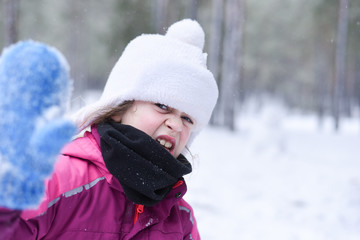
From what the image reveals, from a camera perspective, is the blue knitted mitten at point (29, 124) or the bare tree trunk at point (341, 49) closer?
the blue knitted mitten at point (29, 124)

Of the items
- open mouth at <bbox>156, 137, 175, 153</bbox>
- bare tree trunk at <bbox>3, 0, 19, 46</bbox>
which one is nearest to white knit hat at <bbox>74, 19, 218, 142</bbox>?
open mouth at <bbox>156, 137, 175, 153</bbox>

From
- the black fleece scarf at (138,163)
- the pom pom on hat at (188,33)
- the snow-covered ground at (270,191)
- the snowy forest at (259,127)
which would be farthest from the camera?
the snowy forest at (259,127)

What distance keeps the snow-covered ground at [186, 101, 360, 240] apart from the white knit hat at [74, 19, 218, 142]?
0.50m

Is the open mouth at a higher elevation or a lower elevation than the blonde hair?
lower

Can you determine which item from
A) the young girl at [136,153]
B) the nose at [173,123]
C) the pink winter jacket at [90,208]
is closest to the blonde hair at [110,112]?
the young girl at [136,153]

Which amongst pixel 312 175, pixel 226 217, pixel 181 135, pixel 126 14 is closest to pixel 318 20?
pixel 126 14

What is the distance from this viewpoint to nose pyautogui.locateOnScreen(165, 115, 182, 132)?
1.75 meters

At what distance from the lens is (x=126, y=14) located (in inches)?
706

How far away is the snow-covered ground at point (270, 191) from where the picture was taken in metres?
4.50

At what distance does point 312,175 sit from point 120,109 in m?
7.01

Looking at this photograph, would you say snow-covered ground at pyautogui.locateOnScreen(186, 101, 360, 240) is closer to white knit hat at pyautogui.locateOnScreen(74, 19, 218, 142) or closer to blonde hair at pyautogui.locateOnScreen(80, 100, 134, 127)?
white knit hat at pyautogui.locateOnScreen(74, 19, 218, 142)

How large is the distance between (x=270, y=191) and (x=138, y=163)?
17.9ft

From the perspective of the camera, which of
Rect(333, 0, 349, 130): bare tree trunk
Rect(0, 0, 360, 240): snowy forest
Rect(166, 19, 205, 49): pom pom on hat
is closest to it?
Rect(166, 19, 205, 49): pom pom on hat

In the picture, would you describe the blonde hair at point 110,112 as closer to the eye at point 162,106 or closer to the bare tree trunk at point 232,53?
the eye at point 162,106
